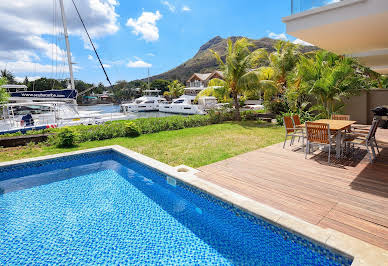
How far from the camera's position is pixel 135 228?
355 cm

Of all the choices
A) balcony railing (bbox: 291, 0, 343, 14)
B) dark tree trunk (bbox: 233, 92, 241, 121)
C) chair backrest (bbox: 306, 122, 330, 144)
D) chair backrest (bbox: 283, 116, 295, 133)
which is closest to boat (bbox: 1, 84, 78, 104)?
dark tree trunk (bbox: 233, 92, 241, 121)

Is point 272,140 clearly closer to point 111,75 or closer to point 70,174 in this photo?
point 70,174

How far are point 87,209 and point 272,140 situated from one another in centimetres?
654

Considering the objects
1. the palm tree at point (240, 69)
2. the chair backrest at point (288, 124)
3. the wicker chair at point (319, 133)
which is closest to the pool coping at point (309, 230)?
the wicker chair at point (319, 133)

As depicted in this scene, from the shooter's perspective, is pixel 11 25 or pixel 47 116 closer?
pixel 47 116

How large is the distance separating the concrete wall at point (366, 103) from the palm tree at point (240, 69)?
5392 millimetres

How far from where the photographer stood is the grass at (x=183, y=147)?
6214 millimetres

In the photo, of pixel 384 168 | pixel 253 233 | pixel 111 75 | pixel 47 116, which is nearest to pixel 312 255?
pixel 253 233

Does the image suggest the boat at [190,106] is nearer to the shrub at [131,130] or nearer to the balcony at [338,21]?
the shrub at [131,130]

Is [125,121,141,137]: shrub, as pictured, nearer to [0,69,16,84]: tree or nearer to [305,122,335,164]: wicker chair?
[305,122,335,164]: wicker chair

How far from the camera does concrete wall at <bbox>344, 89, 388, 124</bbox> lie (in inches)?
442

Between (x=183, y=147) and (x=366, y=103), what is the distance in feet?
34.1

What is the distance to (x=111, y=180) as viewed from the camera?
544cm

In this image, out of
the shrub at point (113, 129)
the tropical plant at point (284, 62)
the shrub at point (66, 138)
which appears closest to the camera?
the shrub at point (66, 138)
